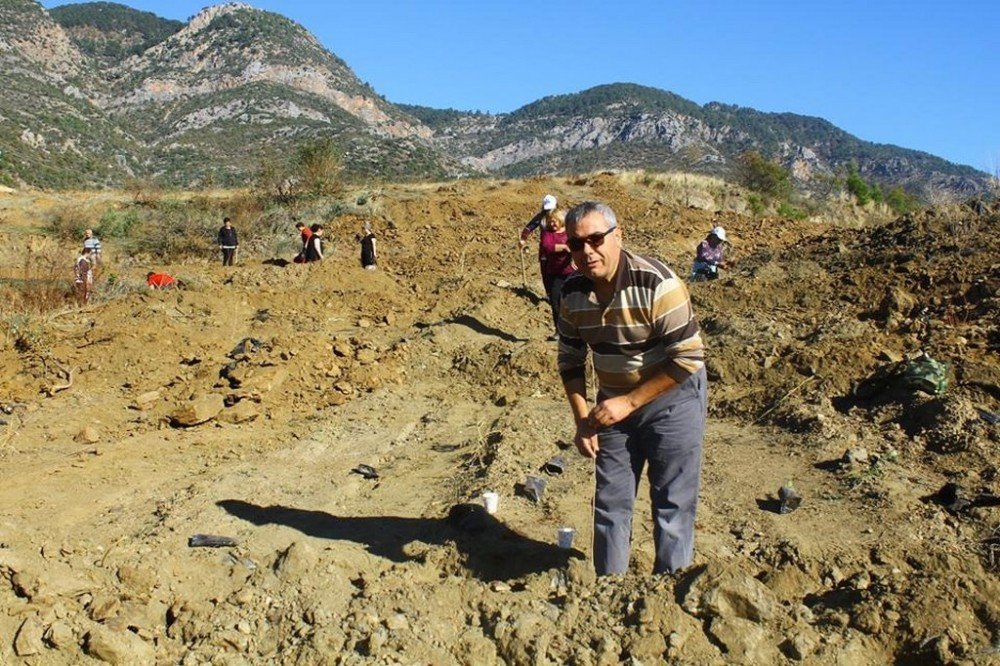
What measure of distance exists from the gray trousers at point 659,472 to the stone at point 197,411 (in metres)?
4.17

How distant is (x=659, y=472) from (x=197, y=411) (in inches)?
176

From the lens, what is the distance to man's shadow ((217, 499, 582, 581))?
396 cm

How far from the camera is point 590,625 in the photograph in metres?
3.13

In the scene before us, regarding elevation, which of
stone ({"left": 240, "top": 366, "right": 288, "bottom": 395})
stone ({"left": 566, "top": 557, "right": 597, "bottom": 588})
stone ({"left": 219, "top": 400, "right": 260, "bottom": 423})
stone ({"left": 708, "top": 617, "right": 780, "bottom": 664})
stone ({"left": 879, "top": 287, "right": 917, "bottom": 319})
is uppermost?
stone ({"left": 879, "top": 287, "right": 917, "bottom": 319})

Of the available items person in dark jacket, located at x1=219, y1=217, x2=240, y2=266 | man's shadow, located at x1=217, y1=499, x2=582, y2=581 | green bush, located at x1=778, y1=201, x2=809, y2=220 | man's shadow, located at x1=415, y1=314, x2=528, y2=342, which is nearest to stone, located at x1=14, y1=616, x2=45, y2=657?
man's shadow, located at x1=217, y1=499, x2=582, y2=581

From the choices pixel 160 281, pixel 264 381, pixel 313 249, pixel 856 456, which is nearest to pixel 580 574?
pixel 856 456

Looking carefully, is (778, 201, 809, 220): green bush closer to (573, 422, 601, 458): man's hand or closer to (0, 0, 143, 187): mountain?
(573, 422, 601, 458): man's hand

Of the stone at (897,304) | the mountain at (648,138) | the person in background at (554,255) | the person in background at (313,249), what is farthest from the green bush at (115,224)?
the mountain at (648,138)

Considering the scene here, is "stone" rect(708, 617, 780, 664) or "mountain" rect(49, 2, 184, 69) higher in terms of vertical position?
"mountain" rect(49, 2, 184, 69)

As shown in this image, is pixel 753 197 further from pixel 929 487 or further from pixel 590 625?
pixel 590 625

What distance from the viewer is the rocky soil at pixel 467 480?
125 inches

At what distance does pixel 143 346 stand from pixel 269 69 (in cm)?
6969

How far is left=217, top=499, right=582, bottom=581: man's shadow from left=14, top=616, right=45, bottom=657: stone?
Answer: 144cm

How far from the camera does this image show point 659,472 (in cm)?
333
